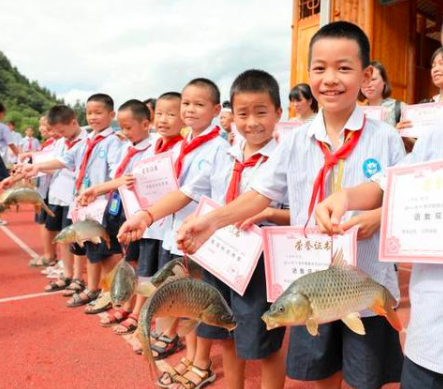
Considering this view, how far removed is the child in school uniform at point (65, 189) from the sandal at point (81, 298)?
0.25m

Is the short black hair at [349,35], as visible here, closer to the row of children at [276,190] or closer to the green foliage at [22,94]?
the row of children at [276,190]

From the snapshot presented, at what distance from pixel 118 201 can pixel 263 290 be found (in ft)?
6.40

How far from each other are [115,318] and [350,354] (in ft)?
7.91

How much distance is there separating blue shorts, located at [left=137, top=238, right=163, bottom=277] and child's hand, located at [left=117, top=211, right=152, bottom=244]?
1259 millimetres

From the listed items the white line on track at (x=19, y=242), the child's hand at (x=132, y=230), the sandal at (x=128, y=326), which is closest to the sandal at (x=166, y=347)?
the sandal at (x=128, y=326)

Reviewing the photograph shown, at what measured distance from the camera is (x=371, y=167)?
61.3 inches

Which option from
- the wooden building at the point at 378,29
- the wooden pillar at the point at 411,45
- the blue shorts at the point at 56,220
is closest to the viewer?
the blue shorts at the point at 56,220

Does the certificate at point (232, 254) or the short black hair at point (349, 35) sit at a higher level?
the short black hair at point (349, 35)

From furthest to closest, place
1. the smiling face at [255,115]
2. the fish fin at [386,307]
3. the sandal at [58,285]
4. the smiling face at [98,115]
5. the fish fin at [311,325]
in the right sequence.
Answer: the sandal at [58,285]
the smiling face at [98,115]
the smiling face at [255,115]
the fish fin at [386,307]
the fish fin at [311,325]

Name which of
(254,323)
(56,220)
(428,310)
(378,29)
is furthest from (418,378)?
(378,29)

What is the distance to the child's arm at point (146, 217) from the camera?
71.9 inches

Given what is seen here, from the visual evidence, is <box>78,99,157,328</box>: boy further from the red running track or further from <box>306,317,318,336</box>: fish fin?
<box>306,317,318,336</box>: fish fin

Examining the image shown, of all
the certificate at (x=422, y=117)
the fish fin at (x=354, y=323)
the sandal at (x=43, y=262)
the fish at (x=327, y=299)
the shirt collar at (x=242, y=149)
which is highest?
the certificate at (x=422, y=117)

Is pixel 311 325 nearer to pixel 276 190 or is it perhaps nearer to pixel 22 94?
pixel 276 190
